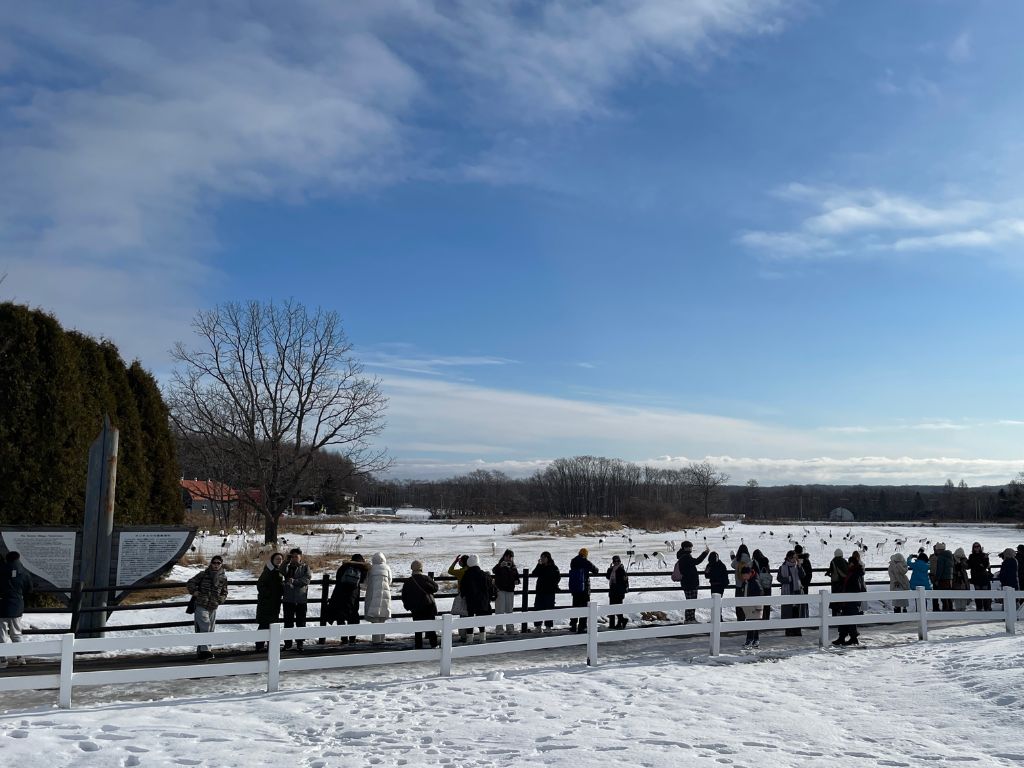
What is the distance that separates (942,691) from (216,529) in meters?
34.3

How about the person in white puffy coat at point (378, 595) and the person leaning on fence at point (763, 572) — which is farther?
the person leaning on fence at point (763, 572)

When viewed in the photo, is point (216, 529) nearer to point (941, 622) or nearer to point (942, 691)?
point (941, 622)

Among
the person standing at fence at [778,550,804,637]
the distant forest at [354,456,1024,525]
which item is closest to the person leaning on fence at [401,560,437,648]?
the person standing at fence at [778,550,804,637]

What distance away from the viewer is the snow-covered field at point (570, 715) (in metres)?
7.61

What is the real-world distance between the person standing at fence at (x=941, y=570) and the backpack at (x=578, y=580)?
26.9 feet

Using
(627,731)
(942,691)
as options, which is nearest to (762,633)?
(942,691)

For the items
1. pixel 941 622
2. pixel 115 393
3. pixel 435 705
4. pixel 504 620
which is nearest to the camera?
pixel 435 705

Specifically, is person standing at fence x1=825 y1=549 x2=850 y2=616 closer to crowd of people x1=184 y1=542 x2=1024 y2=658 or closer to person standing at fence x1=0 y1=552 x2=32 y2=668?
crowd of people x1=184 y1=542 x2=1024 y2=658

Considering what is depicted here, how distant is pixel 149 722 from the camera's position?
27.3 feet

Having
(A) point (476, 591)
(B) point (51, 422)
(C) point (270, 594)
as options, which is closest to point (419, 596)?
(A) point (476, 591)

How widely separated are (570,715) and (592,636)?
3078mm

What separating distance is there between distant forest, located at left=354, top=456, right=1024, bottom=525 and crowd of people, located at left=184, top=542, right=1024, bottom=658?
110285 millimetres

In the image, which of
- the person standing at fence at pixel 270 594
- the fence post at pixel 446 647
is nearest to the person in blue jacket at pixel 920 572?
the fence post at pixel 446 647

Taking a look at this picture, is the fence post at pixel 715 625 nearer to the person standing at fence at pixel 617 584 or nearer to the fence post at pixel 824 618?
the fence post at pixel 824 618
